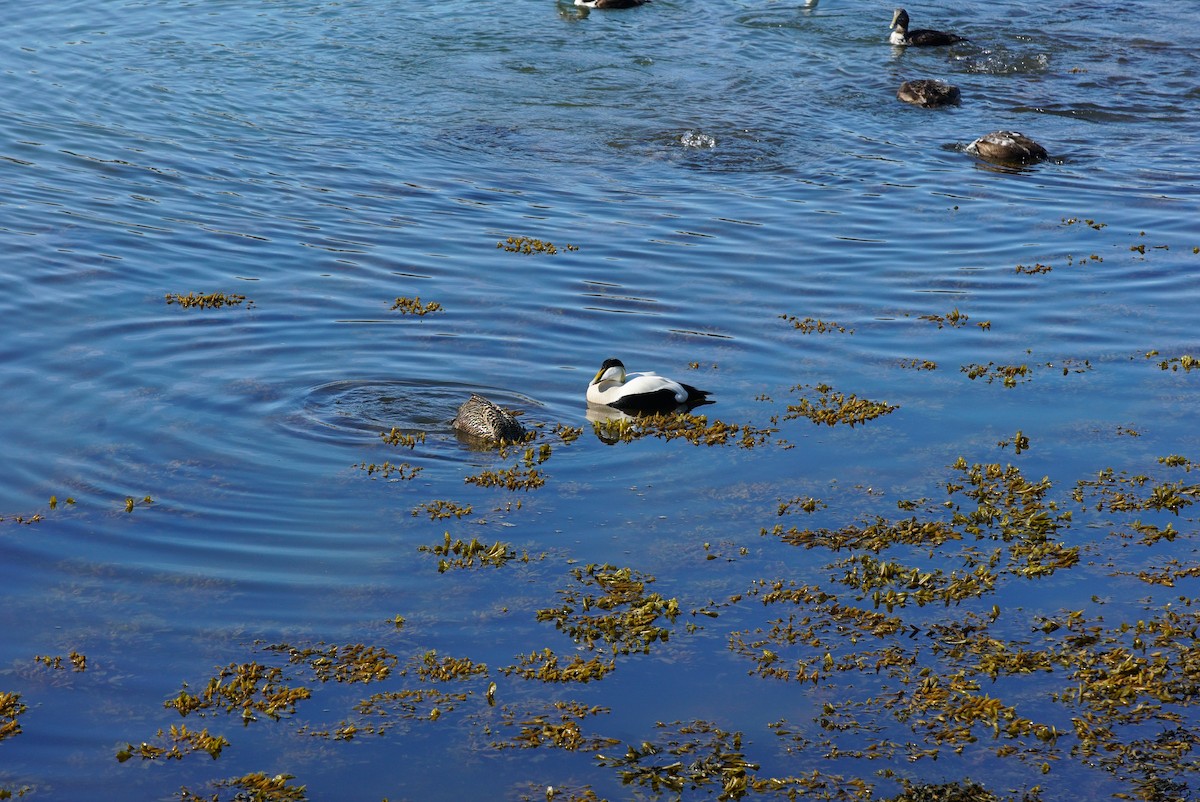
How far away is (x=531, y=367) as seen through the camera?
12.4 m

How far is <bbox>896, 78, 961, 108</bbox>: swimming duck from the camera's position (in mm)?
23234

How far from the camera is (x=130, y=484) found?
969cm

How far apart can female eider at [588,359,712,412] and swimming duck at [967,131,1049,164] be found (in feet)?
33.8

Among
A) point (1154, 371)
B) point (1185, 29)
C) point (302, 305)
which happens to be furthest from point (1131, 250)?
point (1185, 29)

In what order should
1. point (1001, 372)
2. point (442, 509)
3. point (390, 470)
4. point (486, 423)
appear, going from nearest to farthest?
point (442, 509) < point (390, 470) < point (486, 423) < point (1001, 372)

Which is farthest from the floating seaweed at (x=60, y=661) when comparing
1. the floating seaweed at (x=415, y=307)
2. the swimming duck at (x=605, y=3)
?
the swimming duck at (x=605, y=3)

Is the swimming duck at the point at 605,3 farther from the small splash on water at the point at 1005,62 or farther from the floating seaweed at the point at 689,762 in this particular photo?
the floating seaweed at the point at 689,762

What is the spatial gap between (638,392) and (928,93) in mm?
14402

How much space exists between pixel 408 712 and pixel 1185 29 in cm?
2842

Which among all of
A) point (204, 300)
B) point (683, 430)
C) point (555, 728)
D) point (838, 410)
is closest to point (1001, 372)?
point (838, 410)

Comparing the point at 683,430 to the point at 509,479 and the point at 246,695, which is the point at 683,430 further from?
the point at 246,695

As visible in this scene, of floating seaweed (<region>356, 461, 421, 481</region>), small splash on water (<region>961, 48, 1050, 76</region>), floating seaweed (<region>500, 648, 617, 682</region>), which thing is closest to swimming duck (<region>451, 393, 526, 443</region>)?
floating seaweed (<region>356, 461, 421, 481</region>)

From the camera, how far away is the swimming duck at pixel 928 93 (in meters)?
23.2

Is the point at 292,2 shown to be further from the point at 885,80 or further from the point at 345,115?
the point at 885,80
